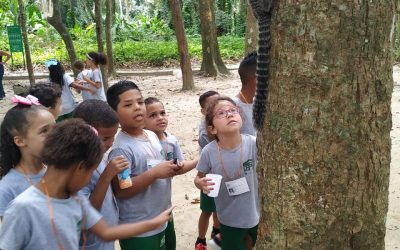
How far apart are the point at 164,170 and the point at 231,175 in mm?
507

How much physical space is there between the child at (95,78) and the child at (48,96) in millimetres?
2518

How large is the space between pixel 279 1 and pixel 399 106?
688 cm

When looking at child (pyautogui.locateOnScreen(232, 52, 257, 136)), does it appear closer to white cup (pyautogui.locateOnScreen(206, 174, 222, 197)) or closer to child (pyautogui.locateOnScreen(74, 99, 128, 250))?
white cup (pyautogui.locateOnScreen(206, 174, 222, 197))

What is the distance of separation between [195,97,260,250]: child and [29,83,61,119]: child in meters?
1.12

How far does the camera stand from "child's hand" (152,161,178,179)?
6.80 ft

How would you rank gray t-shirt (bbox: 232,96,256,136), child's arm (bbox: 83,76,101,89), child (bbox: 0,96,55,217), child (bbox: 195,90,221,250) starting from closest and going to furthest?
1. child (bbox: 0,96,55,217)
2. gray t-shirt (bbox: 232,96,256,136)
3. child (bbox: 195,90,221,250)
4. child's arm (bbox: 83,76,101,89)

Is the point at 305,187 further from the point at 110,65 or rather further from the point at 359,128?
the point at 110,65

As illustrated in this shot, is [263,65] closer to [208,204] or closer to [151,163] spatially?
[151,163]

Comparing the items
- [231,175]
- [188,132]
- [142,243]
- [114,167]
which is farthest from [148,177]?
[188,132]

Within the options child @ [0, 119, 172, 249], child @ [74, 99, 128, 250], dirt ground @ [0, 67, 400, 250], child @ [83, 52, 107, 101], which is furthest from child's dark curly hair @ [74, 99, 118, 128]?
child @ [83, 52, 107, 101]

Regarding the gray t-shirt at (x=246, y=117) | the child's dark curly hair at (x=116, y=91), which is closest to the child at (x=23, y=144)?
the child's dark curly hair at (x=116, y=91)

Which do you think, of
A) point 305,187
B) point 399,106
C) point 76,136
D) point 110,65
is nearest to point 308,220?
point 305,187

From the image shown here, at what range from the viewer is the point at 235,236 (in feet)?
8.05

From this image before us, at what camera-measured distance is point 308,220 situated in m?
1.40
